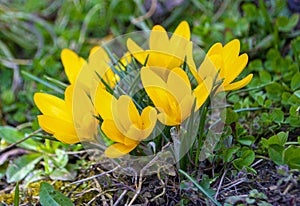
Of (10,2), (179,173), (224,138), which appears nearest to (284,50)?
(224,138)

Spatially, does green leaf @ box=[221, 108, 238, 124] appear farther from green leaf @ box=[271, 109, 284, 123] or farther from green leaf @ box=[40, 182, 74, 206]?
green leaf @ box=[40, 182, 74, 206]

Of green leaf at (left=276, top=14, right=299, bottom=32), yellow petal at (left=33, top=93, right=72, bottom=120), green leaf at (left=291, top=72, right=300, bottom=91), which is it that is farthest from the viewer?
green leaf at (left=276, top=14, right=299, bottom=32)

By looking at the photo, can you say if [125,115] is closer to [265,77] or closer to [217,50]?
[217,50]

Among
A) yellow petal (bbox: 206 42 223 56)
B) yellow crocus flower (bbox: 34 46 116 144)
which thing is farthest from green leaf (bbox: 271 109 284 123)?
yellow crocus flower (bbox: 34 46 116 144)

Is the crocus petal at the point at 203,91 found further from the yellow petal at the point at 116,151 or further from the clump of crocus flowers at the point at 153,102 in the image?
the yellow petal at the point at 116,151

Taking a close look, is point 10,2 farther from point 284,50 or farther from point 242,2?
point 284,50

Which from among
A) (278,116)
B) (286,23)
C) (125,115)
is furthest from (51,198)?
(286,23)
